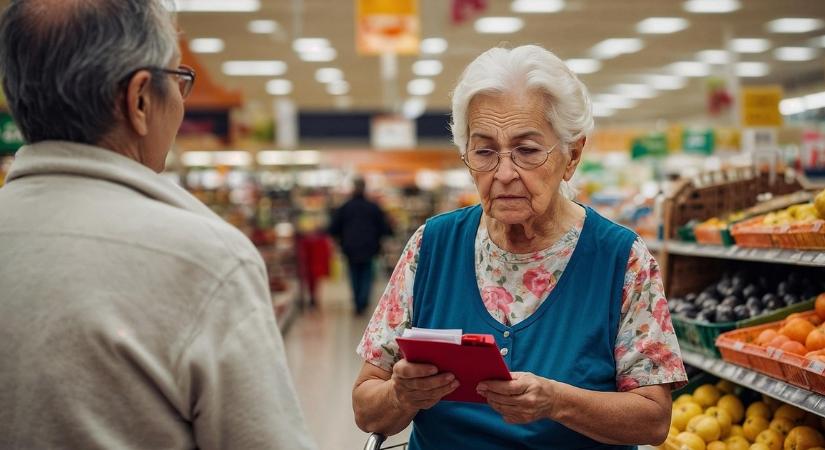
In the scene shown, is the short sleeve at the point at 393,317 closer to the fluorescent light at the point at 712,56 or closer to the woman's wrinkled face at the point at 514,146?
the woman's wrinkled face at the point at 514,146

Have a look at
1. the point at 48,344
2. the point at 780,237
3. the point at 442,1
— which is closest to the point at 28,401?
the point at 48,344

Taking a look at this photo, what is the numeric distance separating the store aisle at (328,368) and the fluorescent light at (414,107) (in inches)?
535

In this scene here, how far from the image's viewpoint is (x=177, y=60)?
4.41ft

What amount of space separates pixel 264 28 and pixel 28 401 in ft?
47.1

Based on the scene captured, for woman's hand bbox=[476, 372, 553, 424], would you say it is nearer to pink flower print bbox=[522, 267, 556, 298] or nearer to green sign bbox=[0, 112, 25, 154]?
pink flower print bbox=[522, 267, 556, 298]

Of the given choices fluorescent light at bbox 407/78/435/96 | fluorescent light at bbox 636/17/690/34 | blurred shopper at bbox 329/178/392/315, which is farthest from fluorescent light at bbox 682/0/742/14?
fluorescent light at bbox 407/78/435/96

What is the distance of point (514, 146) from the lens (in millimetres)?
2082

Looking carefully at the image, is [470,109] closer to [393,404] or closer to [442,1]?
[393,404]

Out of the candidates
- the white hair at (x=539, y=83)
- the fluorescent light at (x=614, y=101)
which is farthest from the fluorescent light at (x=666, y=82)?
the white hair at (x=539, y=83)

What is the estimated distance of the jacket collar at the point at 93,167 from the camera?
123 cm

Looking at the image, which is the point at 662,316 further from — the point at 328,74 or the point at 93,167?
the point at 328,74

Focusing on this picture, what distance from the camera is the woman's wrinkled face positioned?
2064mm

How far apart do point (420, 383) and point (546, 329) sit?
420mm

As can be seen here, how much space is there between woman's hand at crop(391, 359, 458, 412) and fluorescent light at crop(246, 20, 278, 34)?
13246 millimetres
